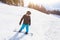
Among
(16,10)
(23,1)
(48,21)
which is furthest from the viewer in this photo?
(23,1)

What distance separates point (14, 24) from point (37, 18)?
112 cm

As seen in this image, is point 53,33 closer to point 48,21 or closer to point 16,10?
point 48,21

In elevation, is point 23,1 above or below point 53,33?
above

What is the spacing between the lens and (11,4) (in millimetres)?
7168

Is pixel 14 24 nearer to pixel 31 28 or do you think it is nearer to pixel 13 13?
pixel 31 28

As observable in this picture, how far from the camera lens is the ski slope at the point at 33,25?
443 cm

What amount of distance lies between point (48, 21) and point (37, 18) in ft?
1.05

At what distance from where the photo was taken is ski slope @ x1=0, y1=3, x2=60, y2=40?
4.43 m

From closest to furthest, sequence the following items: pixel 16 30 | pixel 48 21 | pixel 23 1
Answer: pixel 16 30 → pixel 48 21 → pixel 23 1

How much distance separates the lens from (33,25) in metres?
5.45

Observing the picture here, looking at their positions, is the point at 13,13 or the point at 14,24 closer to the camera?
the point at 14,24

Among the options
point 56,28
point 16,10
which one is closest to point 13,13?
point 16,10

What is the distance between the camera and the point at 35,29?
5.16m

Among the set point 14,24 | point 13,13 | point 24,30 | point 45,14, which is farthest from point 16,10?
point 24,30
